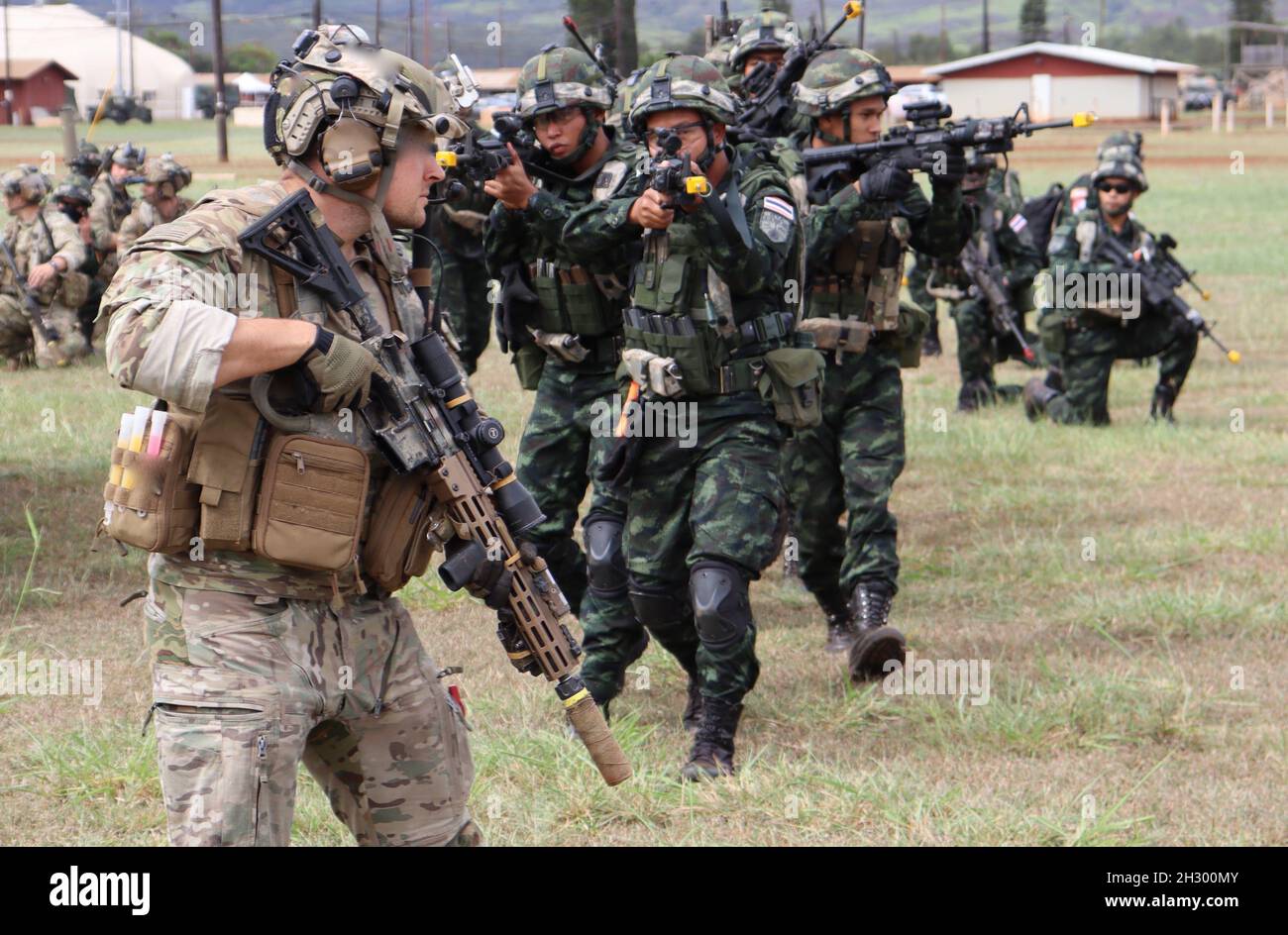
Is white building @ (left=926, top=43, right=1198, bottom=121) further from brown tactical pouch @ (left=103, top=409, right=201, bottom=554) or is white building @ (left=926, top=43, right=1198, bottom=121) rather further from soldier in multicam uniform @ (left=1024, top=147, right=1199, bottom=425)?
brown tactical pouch @ (left=103, top=409, right=201, bottom=554)

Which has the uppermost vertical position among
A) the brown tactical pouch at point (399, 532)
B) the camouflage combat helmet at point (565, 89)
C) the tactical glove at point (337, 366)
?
the camouflage combat helmet at point (565, 89)

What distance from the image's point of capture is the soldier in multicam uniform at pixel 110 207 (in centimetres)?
1592

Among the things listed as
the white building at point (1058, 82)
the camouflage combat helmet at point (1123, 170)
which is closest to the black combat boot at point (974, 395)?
the camouflage combat helmet at point (1123, 170)

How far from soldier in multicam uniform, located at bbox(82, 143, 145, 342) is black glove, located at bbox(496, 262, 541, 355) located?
970 centimetres

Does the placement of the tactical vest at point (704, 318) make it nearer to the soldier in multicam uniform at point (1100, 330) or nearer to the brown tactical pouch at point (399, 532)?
the brown tactical pouch at point (399, 532)

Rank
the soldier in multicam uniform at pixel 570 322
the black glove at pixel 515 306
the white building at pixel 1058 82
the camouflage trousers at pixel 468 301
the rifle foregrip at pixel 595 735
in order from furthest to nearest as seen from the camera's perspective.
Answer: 1. the white building at pixel 1058 82
2. the camouflage trousers at pixel 468 301
3. the black glove at pixel 515 306
4. the soldier in multicam uniform at pixel 570 322
5. the rifle foregrip at pixel 595 735

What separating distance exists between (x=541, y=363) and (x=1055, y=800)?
2832mm

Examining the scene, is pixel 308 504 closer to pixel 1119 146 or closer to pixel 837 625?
pixel 837 625

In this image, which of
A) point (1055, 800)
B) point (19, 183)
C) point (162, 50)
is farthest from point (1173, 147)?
point (1055, 800)

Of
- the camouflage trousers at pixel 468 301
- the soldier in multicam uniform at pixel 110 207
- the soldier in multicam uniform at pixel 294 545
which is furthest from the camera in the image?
the soldier in multicam uniform at pixel 110 207

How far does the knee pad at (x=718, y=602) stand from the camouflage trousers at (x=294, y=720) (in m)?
1.81

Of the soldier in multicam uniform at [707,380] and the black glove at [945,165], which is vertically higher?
the black glove at [945,165]

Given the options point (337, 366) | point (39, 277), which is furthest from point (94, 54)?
point (337, 366)

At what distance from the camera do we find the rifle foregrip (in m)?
3.79
